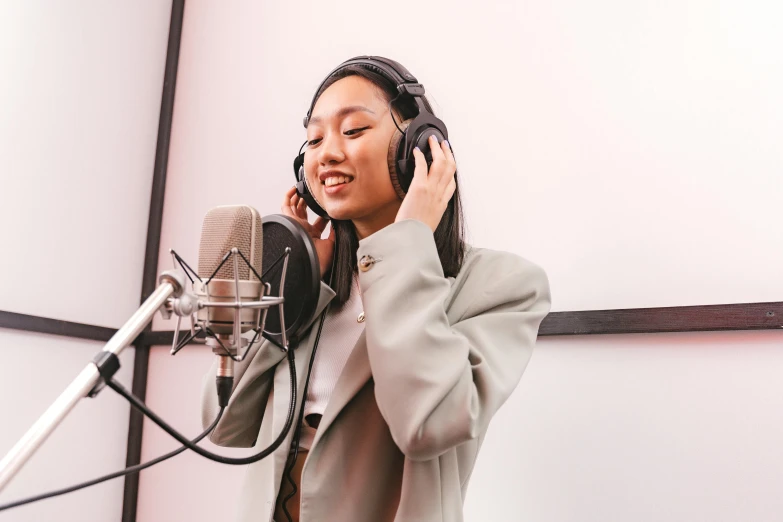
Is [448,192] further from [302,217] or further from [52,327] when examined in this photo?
[52,327]

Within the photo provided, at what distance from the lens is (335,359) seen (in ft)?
3.68

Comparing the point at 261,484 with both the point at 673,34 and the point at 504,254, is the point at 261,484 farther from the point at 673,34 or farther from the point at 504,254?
the point at 673,34

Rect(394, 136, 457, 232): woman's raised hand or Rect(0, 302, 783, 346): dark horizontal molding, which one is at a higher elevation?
Rect(394, 136, 457, 232): woman's raised hand

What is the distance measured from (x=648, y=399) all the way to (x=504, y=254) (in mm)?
451

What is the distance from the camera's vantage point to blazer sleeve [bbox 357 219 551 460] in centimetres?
88

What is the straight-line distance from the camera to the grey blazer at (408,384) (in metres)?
0.89

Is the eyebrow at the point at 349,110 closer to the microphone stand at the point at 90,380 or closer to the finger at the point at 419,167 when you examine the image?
the finger at the point at 419,167

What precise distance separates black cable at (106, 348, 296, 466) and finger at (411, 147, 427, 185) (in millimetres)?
332

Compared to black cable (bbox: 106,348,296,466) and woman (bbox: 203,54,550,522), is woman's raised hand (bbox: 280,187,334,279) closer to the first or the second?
woman (bbox: 203,54,550,522)

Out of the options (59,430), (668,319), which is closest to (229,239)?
(668,319)

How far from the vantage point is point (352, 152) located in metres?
1.10

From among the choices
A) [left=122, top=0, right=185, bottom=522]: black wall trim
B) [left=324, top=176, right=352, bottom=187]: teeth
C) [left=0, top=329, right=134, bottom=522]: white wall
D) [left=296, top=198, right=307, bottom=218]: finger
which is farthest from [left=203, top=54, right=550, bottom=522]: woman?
[left=122, top=0, right=185, bottom=522]: black wall trim

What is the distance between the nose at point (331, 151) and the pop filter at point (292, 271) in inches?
4.4

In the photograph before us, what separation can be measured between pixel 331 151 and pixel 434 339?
14.4 inches
